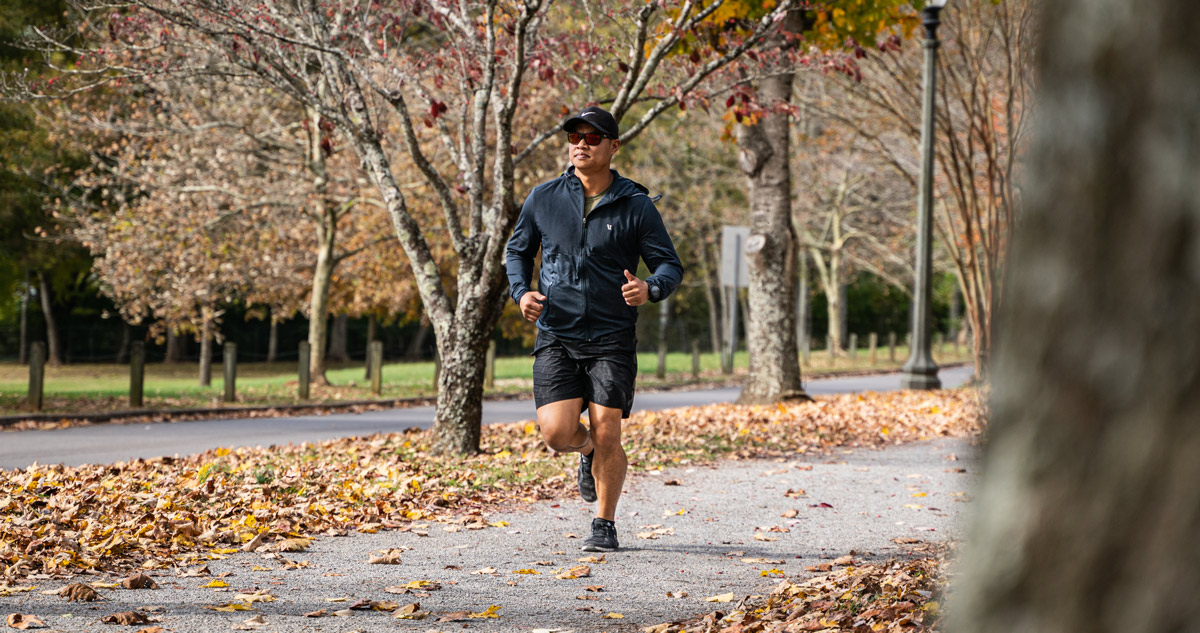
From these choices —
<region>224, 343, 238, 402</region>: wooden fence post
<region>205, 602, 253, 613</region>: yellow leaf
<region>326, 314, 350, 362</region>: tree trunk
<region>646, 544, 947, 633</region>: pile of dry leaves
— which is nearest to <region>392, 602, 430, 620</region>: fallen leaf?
<region>205, 602, 253, 613</region>: yellow leaf

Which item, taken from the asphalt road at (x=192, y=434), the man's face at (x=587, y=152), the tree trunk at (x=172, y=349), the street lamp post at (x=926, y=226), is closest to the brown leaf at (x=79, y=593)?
the man's face at (x=587, y=152)

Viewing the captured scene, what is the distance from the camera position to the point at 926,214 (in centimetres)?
1706

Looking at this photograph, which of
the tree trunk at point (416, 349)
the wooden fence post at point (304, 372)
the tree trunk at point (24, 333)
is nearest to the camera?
the wooden fence post at point (304, 372)

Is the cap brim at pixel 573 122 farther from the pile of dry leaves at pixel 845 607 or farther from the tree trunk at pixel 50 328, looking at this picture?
the tree trunk at pixel 50 328

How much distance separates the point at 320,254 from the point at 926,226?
11503mm

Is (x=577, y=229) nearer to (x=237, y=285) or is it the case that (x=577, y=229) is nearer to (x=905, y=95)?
(x=905, y=95)

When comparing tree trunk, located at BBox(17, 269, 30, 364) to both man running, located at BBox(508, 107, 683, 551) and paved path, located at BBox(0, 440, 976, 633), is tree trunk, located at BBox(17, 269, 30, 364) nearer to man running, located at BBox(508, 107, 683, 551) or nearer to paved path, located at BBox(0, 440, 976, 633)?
paved path, located at BBox(0, 440, 976, 633)

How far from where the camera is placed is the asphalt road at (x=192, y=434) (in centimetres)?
1043

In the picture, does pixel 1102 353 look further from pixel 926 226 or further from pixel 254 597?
pixel 926 226

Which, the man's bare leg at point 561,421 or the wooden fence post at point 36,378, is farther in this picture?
the wooden fence post at point 36,378

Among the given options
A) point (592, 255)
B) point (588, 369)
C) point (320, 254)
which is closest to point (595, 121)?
point (592, 255)

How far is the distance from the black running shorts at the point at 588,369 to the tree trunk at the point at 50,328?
3358 centimetres

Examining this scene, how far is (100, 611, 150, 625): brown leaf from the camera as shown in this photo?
4.09 metres

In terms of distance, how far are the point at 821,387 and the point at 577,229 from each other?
19370 mm
